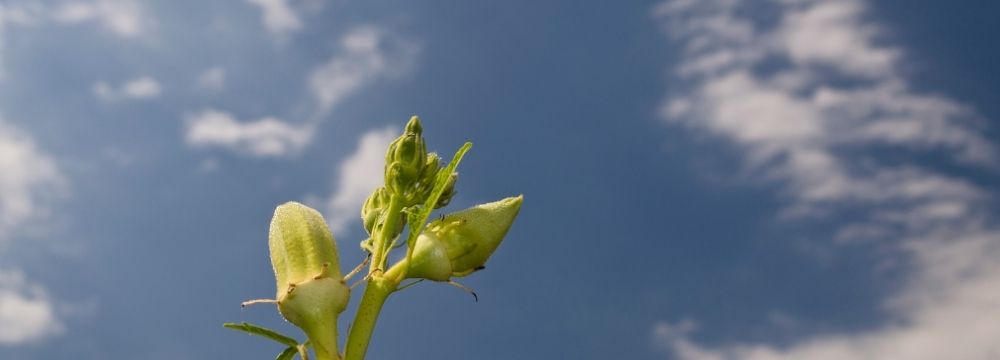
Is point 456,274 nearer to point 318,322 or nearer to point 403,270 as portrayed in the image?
point 403,270

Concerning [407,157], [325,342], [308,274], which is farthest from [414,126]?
[325,342]

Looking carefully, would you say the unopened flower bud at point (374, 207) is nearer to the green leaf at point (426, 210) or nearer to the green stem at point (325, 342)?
the green leaf at point (426, 210)

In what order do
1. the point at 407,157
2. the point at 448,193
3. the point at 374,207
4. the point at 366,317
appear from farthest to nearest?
1. the point at 374,207
2. the point at 448,193
3. the point at 407,157
4. the point at 366,317

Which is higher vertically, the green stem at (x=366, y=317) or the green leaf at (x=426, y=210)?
the green leaf at (x=426, y=210)

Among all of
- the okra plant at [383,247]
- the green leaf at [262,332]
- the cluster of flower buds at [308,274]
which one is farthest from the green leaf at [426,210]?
the green leaf at [262,332]

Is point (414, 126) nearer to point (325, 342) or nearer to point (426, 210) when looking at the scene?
point (426, 210)

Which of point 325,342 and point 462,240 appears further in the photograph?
point 462,240

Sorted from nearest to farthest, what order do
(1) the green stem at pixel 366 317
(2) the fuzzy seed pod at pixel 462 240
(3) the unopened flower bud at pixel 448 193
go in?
(1) the green stem at pixel 366 317
(2) the fuzzy seed pod at pixel 462 240
(3) the unopened flower bud at pixel 448 193
